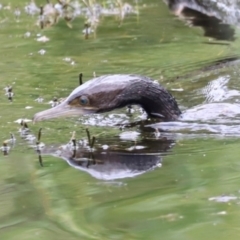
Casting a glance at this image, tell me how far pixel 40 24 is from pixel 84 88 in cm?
451

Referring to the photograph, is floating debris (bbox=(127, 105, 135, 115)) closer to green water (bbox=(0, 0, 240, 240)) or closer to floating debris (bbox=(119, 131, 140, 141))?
green water (bbox=(0, 0, 240, 240))

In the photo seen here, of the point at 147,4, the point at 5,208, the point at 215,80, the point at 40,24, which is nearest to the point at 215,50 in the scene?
the point at 215,80

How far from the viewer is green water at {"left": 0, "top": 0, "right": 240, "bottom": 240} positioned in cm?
294

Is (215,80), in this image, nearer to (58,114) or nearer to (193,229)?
(58,114)

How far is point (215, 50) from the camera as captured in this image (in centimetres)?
698

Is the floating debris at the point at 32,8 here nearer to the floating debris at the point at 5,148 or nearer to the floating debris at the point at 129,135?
the floating debris at the point at 129,135

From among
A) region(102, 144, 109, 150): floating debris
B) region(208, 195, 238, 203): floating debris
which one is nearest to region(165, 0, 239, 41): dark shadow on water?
region(102, 144, 109, 150): floating debris

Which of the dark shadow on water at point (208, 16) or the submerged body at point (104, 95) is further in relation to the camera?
the dark shadow on water at point (208, 16)

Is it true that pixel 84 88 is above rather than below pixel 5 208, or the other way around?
above

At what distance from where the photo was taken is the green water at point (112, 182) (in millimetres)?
2941

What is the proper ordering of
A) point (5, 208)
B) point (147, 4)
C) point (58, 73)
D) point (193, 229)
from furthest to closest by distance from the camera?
point (147, 4)
point (58, 73)
point (5, 208)
point (193, 229)

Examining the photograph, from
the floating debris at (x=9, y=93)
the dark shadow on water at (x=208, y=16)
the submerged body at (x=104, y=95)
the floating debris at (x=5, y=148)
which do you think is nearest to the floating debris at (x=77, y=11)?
the dark shadow on water at (x=208, y=16)

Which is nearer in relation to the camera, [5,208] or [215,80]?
[5,208]

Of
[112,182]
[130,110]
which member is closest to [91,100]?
[130,110]
